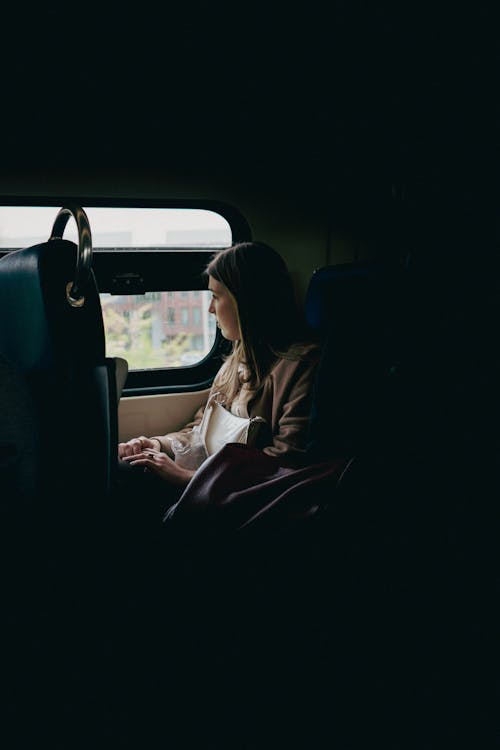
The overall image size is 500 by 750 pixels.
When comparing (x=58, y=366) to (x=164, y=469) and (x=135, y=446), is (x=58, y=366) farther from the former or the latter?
(x=135, y=446)

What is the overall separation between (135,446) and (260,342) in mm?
630

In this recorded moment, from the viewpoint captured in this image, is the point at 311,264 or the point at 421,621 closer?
the point at 421,621

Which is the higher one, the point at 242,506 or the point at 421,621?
the point at 242,506

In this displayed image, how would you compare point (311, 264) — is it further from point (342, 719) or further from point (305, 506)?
point (342, 719)

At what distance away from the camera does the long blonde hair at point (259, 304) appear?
1914 millimetres

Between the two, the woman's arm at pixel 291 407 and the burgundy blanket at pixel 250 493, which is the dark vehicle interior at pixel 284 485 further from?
the woman's arm at pixel 291 407

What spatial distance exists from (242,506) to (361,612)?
1.81 feet

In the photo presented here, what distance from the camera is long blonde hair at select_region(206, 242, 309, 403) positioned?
1.91 m

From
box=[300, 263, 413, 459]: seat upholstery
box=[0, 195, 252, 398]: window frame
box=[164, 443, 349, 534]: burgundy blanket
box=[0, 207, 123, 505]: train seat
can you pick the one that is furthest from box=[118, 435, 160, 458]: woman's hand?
box=[0, 207, 123, 505]: train seat

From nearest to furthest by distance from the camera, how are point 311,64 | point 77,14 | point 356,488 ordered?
point 356,488
point 77,14
point 311,64

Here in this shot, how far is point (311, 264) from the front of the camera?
2619 mm

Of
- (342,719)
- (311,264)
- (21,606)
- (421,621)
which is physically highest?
(311,264)

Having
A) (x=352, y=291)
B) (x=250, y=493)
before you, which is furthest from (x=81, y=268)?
(x=352, y=291)

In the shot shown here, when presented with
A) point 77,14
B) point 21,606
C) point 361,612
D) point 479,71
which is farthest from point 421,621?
point 77,14
